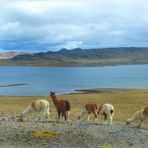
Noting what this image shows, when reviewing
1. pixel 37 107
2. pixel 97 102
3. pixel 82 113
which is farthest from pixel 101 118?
pixel 97 102

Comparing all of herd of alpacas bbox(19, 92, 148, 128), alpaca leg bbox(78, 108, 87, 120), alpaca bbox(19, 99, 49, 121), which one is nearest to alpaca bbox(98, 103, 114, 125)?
herd of alpacas bbox(19, 92, 148, 128)

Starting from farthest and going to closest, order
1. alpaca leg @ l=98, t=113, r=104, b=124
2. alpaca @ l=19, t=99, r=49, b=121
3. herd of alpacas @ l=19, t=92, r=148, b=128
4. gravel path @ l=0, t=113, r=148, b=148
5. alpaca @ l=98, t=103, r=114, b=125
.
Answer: alpaca @ l=19, t=99, r=49, b=121, alpaca leg @ l=98, t=113, r=104, b=124, alpaca @ l=98, t=103, r=114, b=125, herd of alpacas @ l=19, t=92, r=148, b=128, gravel path @ l=0, t=113, r=148, b=148

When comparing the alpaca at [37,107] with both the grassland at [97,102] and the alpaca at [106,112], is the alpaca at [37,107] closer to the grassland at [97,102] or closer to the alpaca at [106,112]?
the alpaca at [106,112]

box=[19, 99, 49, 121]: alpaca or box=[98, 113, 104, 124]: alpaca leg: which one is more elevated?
box=[19, 99, 49, 121]: alpaca

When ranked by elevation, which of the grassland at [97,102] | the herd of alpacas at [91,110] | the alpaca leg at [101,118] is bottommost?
the grassland at [97,102]

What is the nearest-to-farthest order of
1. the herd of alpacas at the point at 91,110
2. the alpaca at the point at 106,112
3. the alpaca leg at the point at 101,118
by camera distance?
the herd of alpacas at the point at 91,110 < the alpaca at the point at 106,112 < the alpaca leg at the point at 101,118

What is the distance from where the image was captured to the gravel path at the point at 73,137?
659 inches

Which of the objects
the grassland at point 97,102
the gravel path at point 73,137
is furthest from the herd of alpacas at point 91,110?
the grassland at point 97,102

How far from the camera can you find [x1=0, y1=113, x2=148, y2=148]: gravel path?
16.7m

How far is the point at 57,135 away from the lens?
17.7m

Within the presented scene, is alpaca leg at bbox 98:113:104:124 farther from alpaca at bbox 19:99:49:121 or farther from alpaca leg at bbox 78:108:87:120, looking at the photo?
alpaca at bbox 19:99:49:121

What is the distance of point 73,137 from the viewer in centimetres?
1752

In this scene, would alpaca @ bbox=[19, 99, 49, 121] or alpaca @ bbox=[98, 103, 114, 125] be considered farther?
alpaca @ bbox=[19, 99, 49, 121]

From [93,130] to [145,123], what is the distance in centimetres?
419
